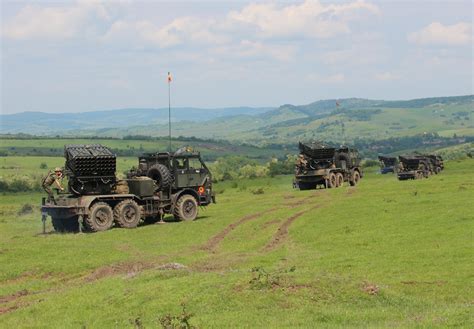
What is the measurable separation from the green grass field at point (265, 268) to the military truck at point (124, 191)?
1.34 meters

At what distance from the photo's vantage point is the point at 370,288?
2120 centimetres

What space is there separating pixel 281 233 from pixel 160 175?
10023mm

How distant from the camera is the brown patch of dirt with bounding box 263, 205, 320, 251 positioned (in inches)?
1359

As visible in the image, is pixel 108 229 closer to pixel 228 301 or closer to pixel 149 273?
pixel 149 273

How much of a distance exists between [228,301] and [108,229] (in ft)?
73.7

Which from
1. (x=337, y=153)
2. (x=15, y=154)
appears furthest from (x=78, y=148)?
(x=15, y=154)

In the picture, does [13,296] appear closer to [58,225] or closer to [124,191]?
[58,225]

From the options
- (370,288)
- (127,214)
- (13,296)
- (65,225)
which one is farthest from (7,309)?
(65,225)

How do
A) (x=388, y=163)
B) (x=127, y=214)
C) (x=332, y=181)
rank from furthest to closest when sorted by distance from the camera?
(x=388, y=163) → (x=332, y=181) → (x=127, y=214)

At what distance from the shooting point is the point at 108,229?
42.2 metres

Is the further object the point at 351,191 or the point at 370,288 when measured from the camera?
the point at 351,191

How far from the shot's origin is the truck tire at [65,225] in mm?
42812

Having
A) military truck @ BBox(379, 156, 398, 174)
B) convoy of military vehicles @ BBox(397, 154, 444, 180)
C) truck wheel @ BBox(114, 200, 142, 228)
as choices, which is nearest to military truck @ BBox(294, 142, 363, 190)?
convoy of military vehicles @ BBox(397, 154, 444, 180)

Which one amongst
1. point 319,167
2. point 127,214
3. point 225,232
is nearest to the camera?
point 225,232
